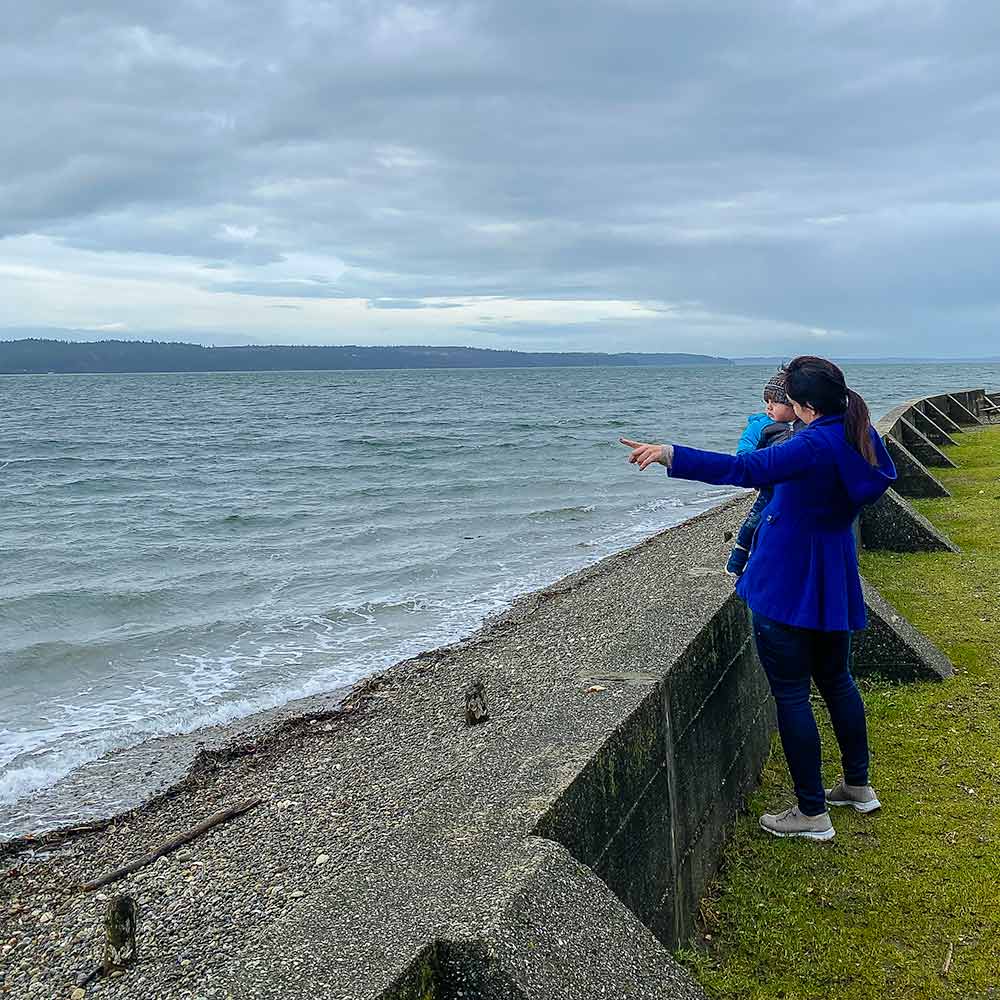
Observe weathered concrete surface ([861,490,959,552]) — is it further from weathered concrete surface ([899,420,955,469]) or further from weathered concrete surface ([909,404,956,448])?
weathered concrete surface ([909,404,956,448])

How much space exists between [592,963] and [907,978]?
1.43m

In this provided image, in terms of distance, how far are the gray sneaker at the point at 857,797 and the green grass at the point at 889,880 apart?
0.05 metres

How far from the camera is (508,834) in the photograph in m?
2.98

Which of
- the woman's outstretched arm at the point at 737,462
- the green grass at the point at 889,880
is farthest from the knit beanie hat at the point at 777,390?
the green grass at the point at 889,880

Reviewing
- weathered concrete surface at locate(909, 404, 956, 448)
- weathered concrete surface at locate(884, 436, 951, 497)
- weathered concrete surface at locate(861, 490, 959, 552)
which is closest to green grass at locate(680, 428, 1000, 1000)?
weathered concrete surface at locate(861, 490, 959, 552)

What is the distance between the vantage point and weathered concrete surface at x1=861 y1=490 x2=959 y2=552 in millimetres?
9375

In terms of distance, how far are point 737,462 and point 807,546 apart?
1.90ft

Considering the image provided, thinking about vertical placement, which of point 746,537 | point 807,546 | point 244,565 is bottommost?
point 244,565

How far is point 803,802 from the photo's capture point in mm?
4309

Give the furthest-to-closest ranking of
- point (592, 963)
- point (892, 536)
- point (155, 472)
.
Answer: point (155, 472)
point (892, 536)
point (592, 963)


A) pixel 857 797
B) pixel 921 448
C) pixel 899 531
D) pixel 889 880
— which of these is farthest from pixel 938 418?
pixel 889 880

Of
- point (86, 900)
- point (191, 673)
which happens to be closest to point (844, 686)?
point (86, 900)

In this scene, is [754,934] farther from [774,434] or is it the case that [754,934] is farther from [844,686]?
[774,434]

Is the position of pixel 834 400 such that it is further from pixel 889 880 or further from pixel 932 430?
pixel 932 430
